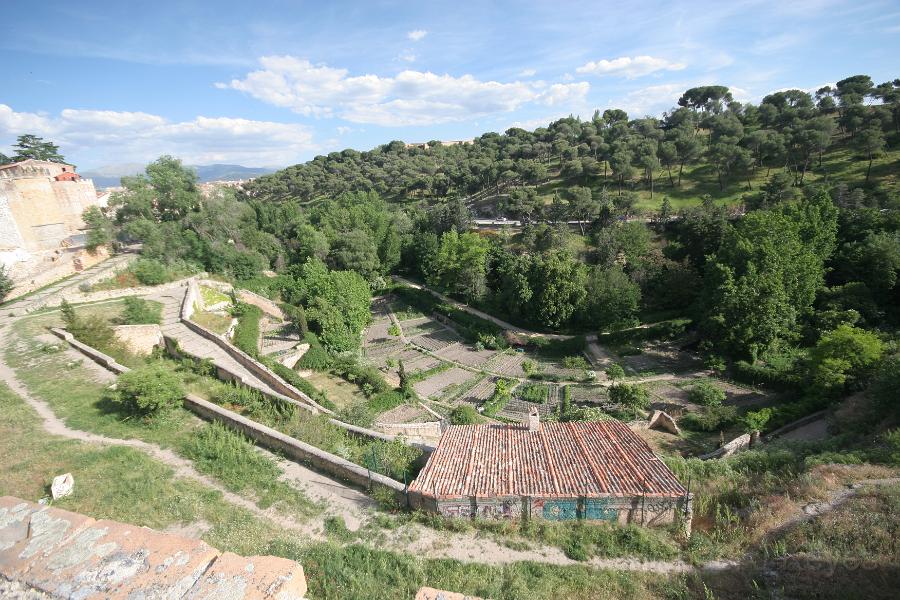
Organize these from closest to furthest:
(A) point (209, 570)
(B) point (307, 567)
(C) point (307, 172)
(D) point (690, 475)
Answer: (A) point (209, 570) < (B) point (307, 567) < (D) point (690, 475) < (C) point (307, 172)

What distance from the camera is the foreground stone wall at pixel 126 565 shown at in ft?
15.6

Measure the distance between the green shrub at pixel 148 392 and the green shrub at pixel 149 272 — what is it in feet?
66.2

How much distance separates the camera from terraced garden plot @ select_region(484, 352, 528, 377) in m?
27.2

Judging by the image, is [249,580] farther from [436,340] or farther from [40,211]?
[40,211]

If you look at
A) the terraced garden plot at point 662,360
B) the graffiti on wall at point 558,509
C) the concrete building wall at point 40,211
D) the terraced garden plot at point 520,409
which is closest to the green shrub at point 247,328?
the terraced garden plot at point 520,409

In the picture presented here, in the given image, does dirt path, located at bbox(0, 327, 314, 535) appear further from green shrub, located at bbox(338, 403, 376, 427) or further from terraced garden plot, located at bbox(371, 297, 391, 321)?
terraced garden plot, located at bbox(371, 297, 391, 321)

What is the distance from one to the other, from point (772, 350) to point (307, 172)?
8401cm

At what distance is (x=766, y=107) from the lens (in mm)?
55312

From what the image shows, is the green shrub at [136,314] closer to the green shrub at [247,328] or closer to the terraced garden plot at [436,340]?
the green shrub at [247,328]

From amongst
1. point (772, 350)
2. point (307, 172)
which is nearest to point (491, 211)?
point (772, 350)

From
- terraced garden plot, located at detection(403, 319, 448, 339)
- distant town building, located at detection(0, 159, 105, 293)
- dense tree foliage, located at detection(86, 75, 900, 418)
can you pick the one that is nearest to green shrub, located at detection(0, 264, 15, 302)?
distant town building, located at detection(0, 159, 105, 293)

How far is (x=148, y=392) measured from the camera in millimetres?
12328

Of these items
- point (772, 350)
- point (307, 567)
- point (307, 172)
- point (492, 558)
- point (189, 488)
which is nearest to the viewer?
point (307, 567)

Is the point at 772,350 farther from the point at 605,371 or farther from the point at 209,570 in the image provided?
the point at 209,570
